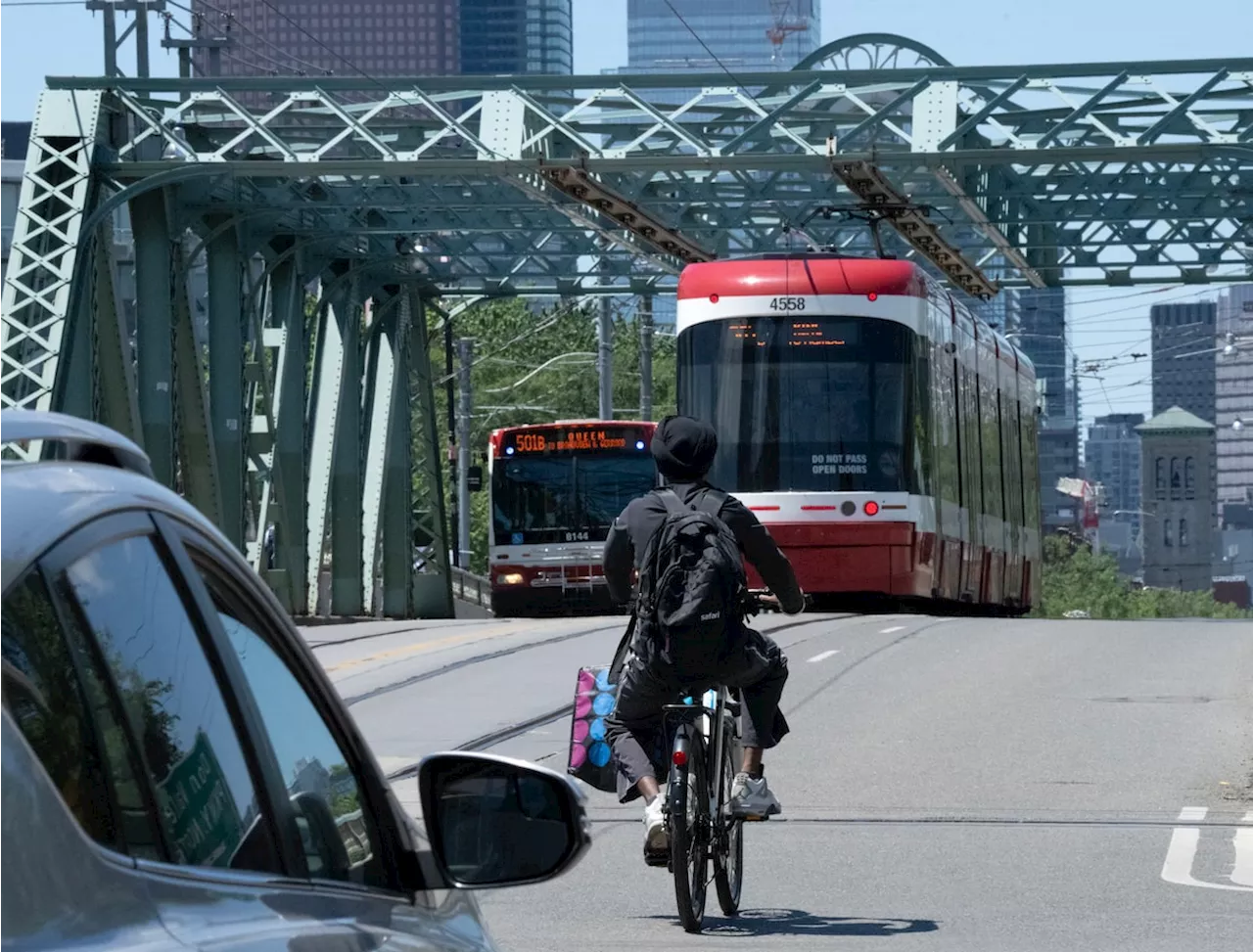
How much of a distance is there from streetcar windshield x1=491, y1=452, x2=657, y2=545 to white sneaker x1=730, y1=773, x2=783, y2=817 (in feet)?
97.3

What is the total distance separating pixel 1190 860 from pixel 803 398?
49.5 feet

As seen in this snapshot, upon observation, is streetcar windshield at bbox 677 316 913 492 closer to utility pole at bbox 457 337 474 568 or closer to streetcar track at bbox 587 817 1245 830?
streetcar track at bbox 587 817 1245 830

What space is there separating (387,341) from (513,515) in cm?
376

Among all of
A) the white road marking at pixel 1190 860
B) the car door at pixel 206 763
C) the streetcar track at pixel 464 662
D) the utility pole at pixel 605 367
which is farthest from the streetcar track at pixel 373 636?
the utility pole at pixel 605 367

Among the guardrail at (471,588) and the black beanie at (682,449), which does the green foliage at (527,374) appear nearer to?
the guardrail at (471,588)

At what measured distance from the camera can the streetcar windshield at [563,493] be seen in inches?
1501

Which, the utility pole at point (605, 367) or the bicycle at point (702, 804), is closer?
the bicycle at point (702, 804)

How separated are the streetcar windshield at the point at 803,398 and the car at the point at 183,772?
70.3ft

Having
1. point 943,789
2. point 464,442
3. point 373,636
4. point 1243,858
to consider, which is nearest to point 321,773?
point 1243,858

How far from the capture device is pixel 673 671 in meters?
7.96

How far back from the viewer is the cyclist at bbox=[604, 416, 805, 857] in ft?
26.2

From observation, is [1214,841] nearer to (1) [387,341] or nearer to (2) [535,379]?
(1) [387,341]

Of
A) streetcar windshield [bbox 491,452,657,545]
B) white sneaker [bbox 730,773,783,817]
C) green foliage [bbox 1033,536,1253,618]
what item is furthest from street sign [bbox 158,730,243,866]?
green foliage [bbox 1033,536,1253,618]

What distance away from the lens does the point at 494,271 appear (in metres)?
38.2
